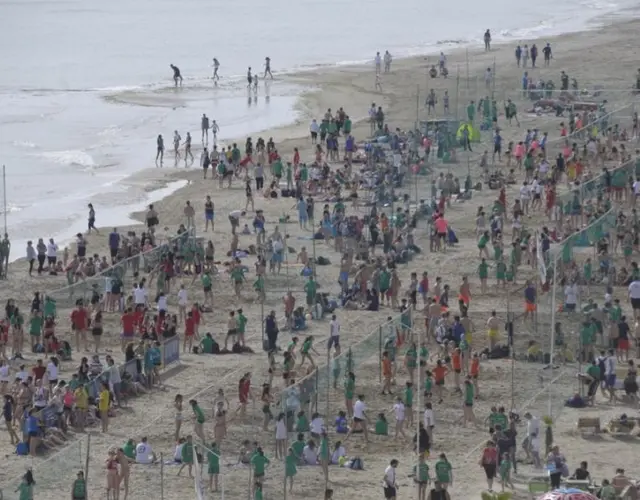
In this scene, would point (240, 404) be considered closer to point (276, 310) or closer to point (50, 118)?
point (276, 310)

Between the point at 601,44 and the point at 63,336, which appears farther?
the point at 601,44

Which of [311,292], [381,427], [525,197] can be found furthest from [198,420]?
[525,197]

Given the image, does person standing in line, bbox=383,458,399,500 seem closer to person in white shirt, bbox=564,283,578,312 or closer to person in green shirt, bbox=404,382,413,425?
person in green shirt, bbox=404,382,413,425

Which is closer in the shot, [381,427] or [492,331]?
[381,427]

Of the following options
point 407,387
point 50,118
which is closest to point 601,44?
point 50,118

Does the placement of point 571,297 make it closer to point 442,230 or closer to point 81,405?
point 442,230

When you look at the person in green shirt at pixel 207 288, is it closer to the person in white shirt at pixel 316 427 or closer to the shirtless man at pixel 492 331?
the shirtless man at pixel 492 331
